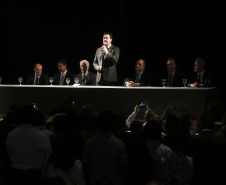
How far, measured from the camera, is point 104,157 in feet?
10.8

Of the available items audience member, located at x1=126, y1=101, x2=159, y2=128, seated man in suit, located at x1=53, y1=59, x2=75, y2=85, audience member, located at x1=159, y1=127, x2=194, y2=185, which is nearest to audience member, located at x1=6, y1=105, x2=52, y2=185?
audience member, located at x1=159, y1=127, x2=194, y2=185

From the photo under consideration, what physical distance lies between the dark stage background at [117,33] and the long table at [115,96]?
204 centimetres

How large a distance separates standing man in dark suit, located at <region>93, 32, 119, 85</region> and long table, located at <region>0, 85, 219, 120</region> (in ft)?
2.31

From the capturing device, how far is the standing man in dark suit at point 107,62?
735 centimetres

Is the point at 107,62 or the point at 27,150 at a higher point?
the point at 107,62

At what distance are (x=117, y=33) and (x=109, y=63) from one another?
193 cm

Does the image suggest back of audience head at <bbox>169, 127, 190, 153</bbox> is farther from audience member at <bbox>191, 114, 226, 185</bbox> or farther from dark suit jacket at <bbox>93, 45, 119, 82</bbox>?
dark suit jacket at <bbox>93, 45, 119, 82</bbox>

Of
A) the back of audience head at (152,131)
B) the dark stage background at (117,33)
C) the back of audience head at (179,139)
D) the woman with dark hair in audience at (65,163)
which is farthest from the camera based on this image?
the dark stage background at (117,33)

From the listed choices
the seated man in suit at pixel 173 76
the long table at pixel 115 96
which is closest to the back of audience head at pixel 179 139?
the long table at pixel 115 96

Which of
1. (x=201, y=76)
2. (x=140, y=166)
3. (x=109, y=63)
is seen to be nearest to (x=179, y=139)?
(x=140, y=166)

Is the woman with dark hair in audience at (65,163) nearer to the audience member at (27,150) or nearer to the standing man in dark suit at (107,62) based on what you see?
the audience member at (27,150)

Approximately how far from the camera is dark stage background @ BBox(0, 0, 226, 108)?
28.4 ft

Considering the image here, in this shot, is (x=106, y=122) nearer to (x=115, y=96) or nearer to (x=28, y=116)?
(x=28, y=116)

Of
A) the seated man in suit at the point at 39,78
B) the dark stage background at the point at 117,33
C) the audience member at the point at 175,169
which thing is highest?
the dark stage background at the point at 117,33
